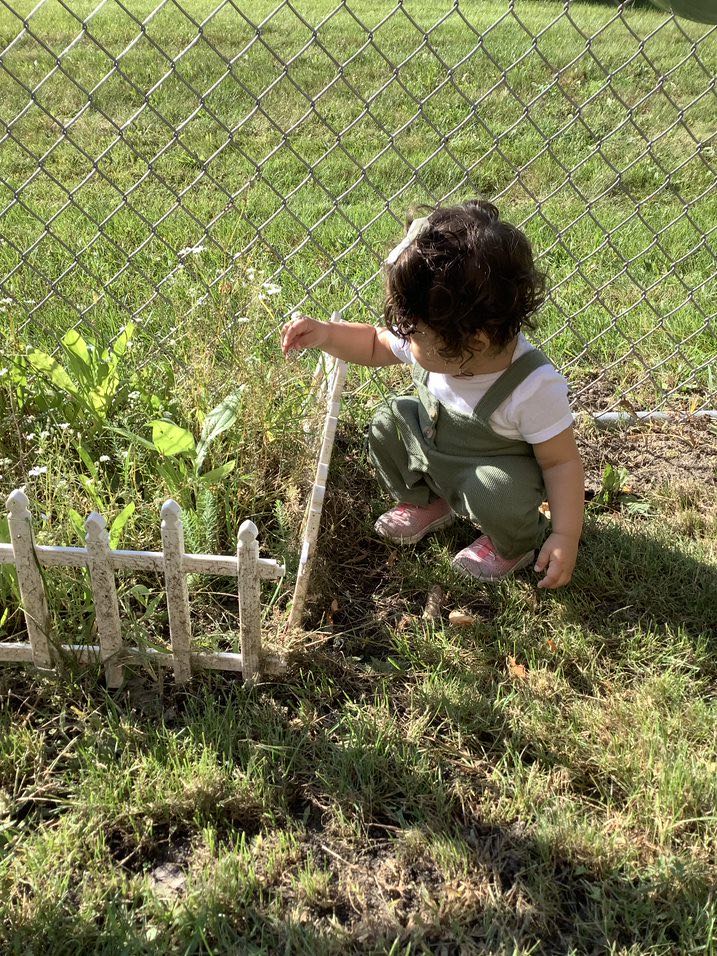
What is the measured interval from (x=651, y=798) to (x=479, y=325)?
113 centimetres

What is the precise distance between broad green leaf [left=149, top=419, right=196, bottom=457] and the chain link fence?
514mm

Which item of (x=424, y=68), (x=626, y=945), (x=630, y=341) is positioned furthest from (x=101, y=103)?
(x=626, y=945)

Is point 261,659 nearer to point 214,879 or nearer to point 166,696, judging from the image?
point 166,696

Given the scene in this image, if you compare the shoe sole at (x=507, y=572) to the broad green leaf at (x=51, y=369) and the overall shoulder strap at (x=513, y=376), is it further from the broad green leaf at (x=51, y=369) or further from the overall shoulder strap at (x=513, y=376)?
the broad green leaf at (x=51, y=369)

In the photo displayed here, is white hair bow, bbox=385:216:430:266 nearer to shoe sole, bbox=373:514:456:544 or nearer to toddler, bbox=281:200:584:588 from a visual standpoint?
toddler, bbox=281:200:584:588

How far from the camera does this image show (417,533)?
2652 mm

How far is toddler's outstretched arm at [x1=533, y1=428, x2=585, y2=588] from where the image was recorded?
7.59ft

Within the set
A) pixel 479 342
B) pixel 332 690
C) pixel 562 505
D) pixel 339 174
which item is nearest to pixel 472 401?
pixel 479 342

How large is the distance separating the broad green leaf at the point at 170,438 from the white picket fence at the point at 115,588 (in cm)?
48

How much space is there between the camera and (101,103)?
5387 millimetres

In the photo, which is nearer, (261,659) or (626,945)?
(626,945)

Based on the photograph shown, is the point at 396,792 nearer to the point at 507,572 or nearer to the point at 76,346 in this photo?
the point at 507,572

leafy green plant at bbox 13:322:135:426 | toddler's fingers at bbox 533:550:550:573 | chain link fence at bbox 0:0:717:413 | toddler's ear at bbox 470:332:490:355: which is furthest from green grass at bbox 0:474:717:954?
chain link fence at bbox 0:0:717:413

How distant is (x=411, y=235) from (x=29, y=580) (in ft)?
3.94
